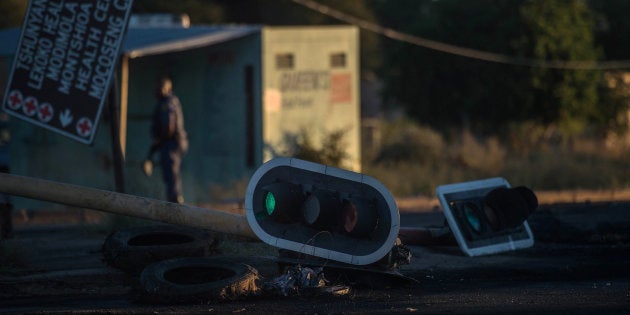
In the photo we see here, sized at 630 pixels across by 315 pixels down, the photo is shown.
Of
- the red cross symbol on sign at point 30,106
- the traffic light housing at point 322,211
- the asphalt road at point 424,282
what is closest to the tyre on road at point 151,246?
the asphalt road at point 424,282

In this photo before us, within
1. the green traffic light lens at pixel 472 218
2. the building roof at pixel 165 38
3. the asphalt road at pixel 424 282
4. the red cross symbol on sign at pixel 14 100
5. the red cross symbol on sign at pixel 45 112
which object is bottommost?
the asphalt road at pixel 424 282

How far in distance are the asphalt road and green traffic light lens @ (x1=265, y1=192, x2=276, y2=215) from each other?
2.18 feet

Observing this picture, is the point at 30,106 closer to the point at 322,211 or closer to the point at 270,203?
the point at 270,203

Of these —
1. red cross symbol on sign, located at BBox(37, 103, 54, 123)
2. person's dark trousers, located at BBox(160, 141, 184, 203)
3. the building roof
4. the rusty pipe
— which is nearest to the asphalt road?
the rusty pipe

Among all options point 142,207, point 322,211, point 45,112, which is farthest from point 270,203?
point 45,112

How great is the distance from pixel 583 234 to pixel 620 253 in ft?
4.17

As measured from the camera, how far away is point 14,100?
1142 cm

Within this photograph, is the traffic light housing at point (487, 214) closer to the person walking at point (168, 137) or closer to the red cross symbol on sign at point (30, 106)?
the red cross symbol on sign at point (30, 106)

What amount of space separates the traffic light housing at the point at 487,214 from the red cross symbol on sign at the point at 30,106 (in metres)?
4.71

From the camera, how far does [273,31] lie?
745 inches

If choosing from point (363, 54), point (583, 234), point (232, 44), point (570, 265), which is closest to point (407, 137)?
point (232, 44)

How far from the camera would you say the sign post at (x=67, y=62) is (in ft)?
37.4

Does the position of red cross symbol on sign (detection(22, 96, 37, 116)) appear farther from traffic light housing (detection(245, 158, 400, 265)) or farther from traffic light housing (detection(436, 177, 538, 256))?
traffic light housing (detection(436, 177, 538, 256))

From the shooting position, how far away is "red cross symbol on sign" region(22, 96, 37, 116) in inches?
448
